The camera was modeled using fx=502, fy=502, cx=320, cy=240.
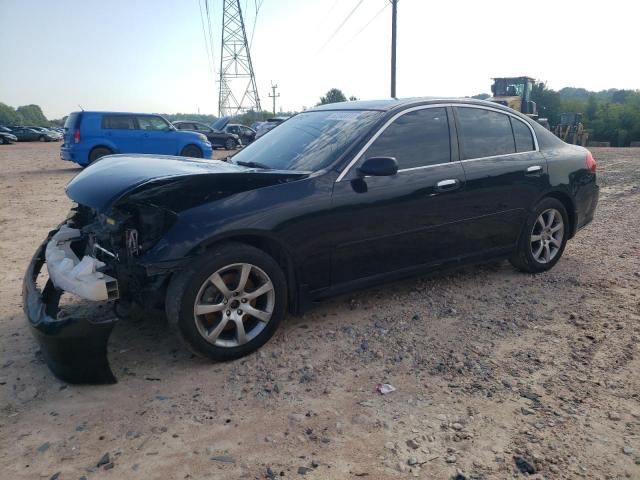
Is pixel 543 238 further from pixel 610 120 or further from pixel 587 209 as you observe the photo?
pixel 610 120

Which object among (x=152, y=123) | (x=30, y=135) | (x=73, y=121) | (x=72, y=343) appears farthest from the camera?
(x=30, y=135)

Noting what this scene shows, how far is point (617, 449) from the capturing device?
2461 mm

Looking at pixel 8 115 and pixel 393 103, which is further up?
pixel 8 115

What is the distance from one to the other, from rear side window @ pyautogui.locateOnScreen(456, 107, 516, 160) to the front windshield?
0.88m

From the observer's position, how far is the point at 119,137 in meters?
14.2

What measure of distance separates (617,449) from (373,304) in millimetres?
2134

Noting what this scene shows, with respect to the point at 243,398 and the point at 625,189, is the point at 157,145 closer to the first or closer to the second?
the point at 625,189

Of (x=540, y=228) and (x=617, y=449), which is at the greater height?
(x=540, y=228)

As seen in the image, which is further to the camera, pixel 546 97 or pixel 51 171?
pixel 546 97

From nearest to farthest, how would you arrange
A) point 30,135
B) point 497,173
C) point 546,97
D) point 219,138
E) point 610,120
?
point 497,173, point 219,138, point 30,135, point 610,120, point 546,97

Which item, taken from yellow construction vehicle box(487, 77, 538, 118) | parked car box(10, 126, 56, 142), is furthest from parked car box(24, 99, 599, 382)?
parked car box(10, 126, 56, 142)

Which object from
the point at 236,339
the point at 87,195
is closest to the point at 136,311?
the point at 236,339

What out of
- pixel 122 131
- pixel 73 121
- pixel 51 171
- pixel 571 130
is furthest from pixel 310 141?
pixel 571 130

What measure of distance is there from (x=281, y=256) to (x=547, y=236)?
298 cm
